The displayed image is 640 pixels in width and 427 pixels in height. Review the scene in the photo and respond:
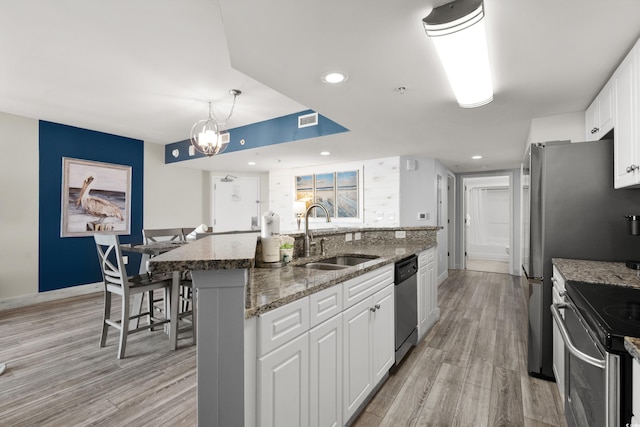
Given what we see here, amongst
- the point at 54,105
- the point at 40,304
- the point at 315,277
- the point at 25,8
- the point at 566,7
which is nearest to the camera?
the point at 566,7

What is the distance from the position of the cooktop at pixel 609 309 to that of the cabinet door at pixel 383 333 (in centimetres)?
101

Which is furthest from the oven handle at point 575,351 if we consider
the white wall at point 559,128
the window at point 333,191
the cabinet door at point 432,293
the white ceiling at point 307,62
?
the window at point 333,191

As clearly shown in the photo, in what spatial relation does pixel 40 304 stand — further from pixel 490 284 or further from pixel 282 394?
pixel 490 284

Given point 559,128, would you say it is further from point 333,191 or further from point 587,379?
point 333,191

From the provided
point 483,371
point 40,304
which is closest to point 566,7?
point 483,371

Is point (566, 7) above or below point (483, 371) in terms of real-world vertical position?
above

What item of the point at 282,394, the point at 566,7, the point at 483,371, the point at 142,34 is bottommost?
the point at 483,371

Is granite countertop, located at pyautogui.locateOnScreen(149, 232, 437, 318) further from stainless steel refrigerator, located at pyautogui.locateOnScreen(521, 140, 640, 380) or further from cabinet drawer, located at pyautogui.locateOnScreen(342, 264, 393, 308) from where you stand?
stainless steel refrigerator, located at pyautogui.locateOnScreen(521, 140, 640, 380)

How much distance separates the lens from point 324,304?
147 cm

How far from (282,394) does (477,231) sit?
8.76 metres

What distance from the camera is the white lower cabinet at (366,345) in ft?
5.49

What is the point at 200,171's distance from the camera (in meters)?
6.46

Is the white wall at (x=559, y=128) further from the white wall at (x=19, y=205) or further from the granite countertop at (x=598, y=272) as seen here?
the white wall at (x=19, y=205)

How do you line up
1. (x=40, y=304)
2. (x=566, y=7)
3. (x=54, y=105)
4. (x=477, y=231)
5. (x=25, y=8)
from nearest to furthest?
(x=566, y=7), (x=25, y=8), (x=54, y=105), (x=40, y=304), (x=477, y=231)
